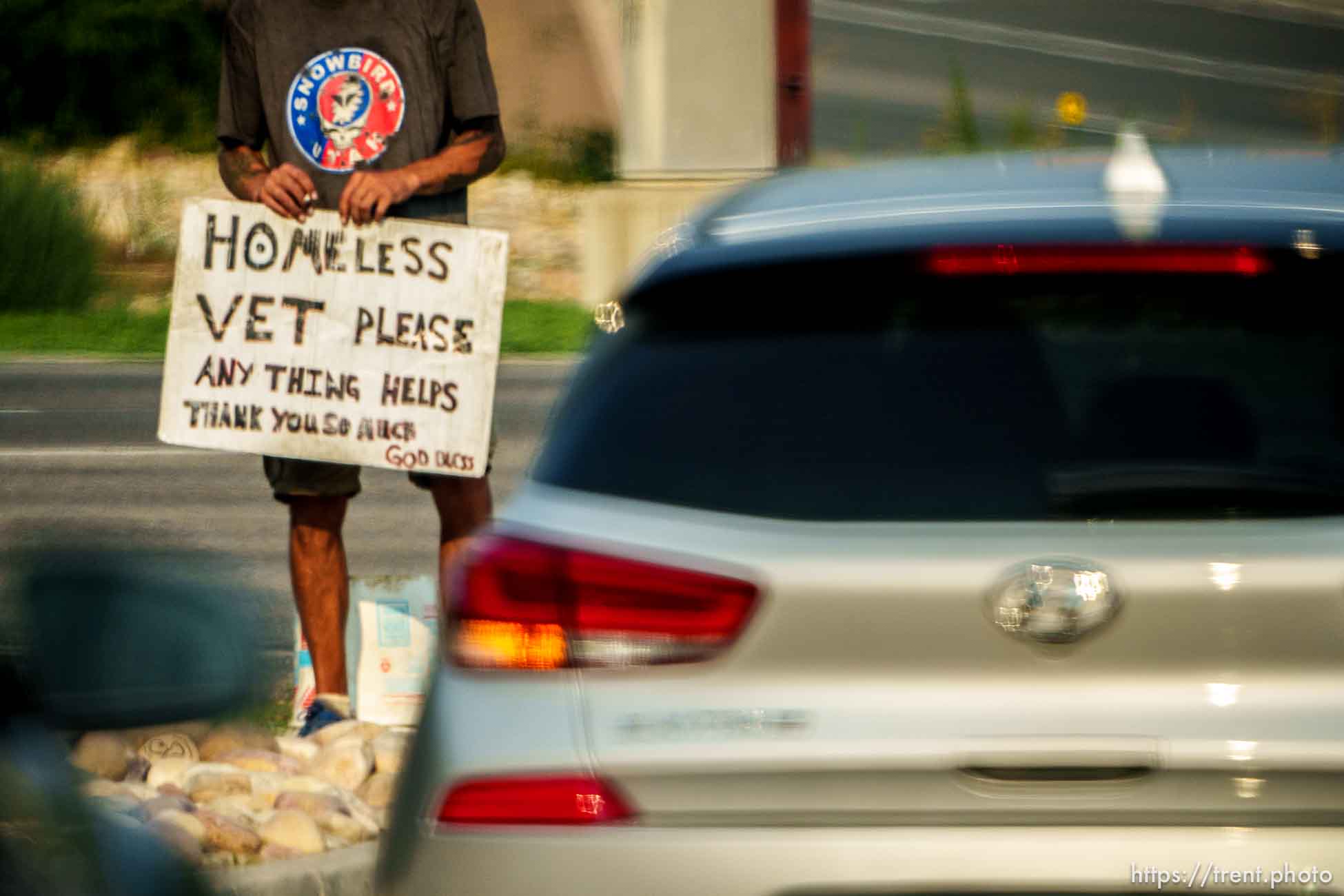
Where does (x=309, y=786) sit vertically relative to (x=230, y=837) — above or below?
above

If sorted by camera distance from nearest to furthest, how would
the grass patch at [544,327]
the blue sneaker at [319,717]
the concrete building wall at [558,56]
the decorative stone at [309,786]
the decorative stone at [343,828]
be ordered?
the decorative stone at [343,828], the decorative stone at [309,786], the blue sneaker at [319,717], the grass patch at [544,327], the concrete building wall at [558,56]

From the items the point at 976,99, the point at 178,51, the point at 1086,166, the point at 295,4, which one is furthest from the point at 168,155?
the point at 1086,166

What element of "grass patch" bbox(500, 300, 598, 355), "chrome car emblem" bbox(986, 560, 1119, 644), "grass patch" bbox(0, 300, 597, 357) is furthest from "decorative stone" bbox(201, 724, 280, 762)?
"grass patch" bbox(0, 300, 597, 357)

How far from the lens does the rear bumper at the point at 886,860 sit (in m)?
2.63

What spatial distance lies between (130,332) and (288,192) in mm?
14314

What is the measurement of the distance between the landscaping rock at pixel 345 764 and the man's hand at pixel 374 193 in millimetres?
1229

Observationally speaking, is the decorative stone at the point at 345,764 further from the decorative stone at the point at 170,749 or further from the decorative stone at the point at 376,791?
the decorative stone at the point at 170,749

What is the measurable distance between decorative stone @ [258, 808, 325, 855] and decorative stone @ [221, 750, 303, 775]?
42 cm

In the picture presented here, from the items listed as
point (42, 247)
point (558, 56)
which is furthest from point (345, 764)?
point (558, 56)

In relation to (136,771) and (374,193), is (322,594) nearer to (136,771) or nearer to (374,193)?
(136,771)

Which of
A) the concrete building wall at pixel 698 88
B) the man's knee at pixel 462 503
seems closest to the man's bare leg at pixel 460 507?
the man's knee at pixel 462 503

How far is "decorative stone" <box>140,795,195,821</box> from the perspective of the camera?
15.9 ft

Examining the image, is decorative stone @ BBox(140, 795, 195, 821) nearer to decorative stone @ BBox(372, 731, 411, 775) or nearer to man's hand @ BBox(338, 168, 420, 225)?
decorative stone @ BBox(372, 731, 411, 775)

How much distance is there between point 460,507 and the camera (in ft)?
19.1
